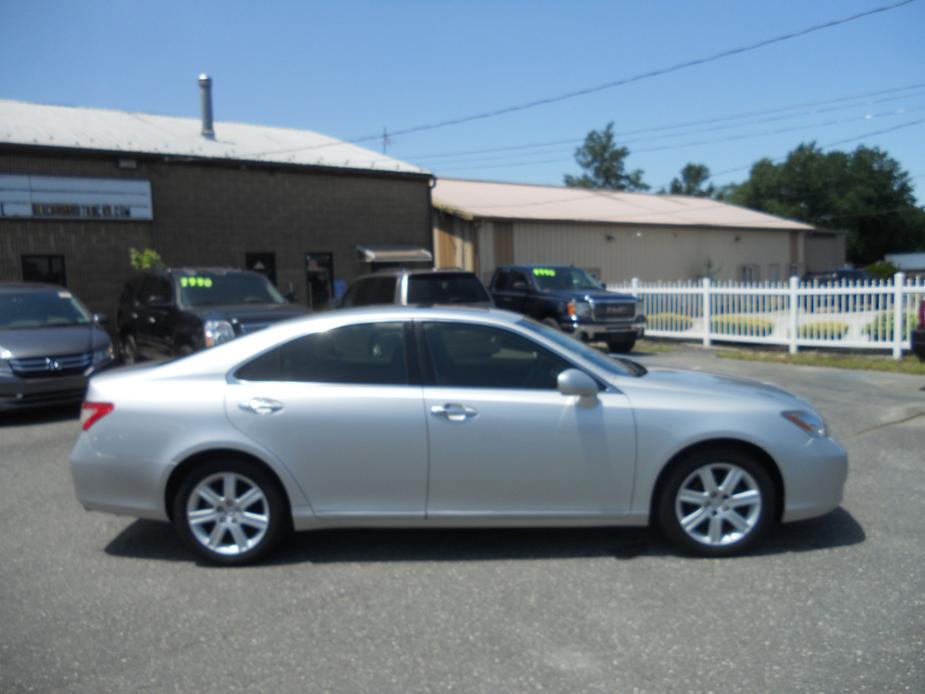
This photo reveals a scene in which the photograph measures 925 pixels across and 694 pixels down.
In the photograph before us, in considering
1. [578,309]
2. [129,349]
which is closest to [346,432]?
[129,349]

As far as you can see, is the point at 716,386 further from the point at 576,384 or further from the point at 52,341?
the point at 52,341

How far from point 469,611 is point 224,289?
8378 millimetres

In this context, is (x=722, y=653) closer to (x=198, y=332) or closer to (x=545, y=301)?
(x=198, y=332)

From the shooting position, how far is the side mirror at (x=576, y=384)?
4.53 metres

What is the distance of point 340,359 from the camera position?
4.77 metres

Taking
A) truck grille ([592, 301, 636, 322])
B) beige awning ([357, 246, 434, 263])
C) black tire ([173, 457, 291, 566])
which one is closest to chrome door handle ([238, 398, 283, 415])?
black tire ([173, 457, 291, 566])

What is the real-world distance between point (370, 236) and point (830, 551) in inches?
791

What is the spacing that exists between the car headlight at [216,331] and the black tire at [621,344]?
25.4 ft

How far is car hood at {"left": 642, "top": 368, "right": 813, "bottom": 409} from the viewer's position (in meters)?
4.79

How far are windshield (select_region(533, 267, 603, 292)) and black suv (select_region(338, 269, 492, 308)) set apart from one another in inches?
151

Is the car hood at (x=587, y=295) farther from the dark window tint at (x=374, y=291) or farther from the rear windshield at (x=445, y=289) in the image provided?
the dark window tint at (x=374, y=291)

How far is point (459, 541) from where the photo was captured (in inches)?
199

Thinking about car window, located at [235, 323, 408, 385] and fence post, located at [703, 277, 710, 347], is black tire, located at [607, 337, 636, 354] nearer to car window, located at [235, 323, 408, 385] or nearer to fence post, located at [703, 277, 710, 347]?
fence post, located at [703, 277, 710, 347]

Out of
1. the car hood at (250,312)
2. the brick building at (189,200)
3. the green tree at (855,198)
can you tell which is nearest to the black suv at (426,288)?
the car hood at (250,312)
